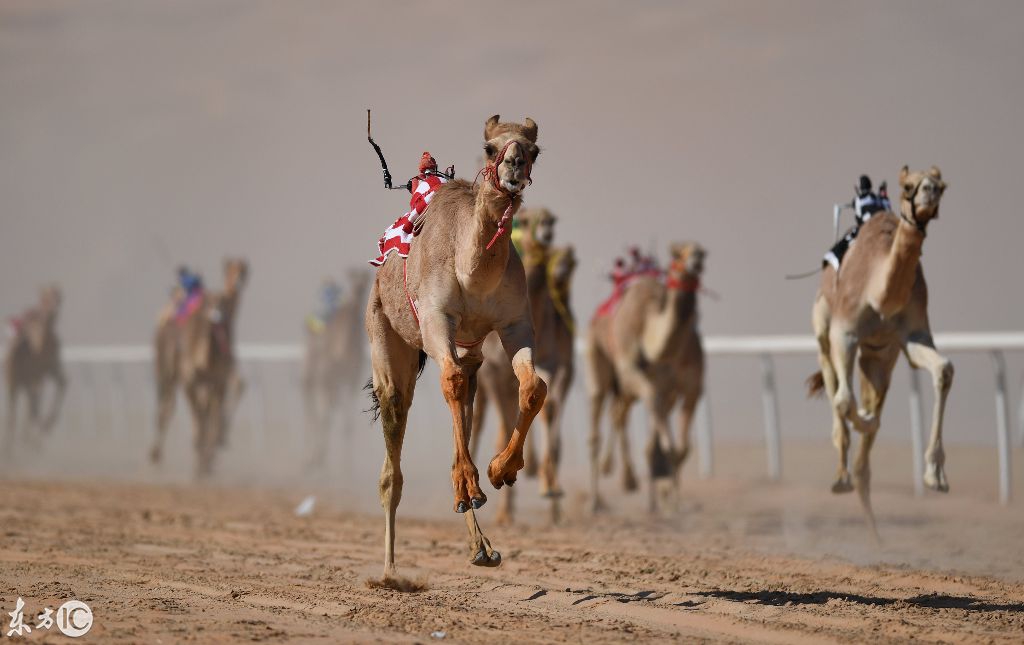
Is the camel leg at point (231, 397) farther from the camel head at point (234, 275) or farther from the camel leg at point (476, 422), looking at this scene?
the camel leg at point (476, 422)

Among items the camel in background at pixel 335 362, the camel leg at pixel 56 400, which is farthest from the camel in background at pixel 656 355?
the camel leg at pixel 56 400

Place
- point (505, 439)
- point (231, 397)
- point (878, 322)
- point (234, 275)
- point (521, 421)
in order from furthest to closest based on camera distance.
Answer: point (231, 397) < point (234, 275) < point (505, 439) < point (878, 322) < point (521, 421)

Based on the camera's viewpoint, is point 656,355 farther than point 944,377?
Yes

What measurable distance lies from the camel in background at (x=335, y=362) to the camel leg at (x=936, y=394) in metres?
13.7

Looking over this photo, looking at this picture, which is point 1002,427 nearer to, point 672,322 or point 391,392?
point 672,322

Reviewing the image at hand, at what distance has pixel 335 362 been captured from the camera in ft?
71.6

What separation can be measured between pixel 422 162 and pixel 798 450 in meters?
12.0

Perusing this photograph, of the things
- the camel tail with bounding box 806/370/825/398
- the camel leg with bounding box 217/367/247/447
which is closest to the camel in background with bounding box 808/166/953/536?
the camel tail with bounding box 806/370/825/398

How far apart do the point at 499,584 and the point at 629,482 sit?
7.07 meters

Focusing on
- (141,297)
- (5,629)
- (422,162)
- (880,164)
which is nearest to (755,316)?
(880,164)

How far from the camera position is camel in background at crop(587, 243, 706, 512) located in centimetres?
1328

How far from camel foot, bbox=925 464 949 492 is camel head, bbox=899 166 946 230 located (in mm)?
1577

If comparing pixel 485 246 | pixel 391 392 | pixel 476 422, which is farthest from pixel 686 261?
pixel 485 246

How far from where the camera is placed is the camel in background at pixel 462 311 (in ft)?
22.3
